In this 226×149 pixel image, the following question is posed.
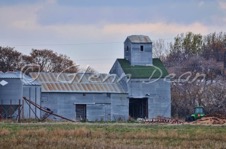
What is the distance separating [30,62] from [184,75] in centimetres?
2059

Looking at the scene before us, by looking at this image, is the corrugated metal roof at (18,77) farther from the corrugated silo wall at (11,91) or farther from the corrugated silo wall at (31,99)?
the corrugated silo wall at (31,99)

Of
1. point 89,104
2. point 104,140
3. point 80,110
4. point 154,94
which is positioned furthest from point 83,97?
point 104,140

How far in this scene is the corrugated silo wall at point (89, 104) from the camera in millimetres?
63688

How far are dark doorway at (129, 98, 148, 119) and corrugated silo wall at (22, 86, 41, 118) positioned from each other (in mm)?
10658

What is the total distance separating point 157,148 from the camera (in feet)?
80.3

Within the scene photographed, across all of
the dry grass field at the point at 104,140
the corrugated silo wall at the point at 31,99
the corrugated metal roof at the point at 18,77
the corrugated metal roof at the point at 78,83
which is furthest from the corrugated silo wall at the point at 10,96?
the dry grass field at the point at 104,140

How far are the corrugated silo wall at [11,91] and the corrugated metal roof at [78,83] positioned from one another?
141 inches

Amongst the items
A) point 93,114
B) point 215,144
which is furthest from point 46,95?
point 215,144

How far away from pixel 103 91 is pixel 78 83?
2.64 metres

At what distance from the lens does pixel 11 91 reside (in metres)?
60.2

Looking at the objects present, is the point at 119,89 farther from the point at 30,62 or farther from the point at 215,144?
the point at 215,144

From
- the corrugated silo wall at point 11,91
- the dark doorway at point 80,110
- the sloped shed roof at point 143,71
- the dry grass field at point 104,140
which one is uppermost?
the sloped shed roof at point 143,71

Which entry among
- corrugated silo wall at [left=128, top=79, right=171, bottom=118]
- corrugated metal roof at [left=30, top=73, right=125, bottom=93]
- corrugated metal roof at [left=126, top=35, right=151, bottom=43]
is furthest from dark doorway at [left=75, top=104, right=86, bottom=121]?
corrugated metal roof at [left=126, top=35, right=151, bottom=43]

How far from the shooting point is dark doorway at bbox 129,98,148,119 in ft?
224
